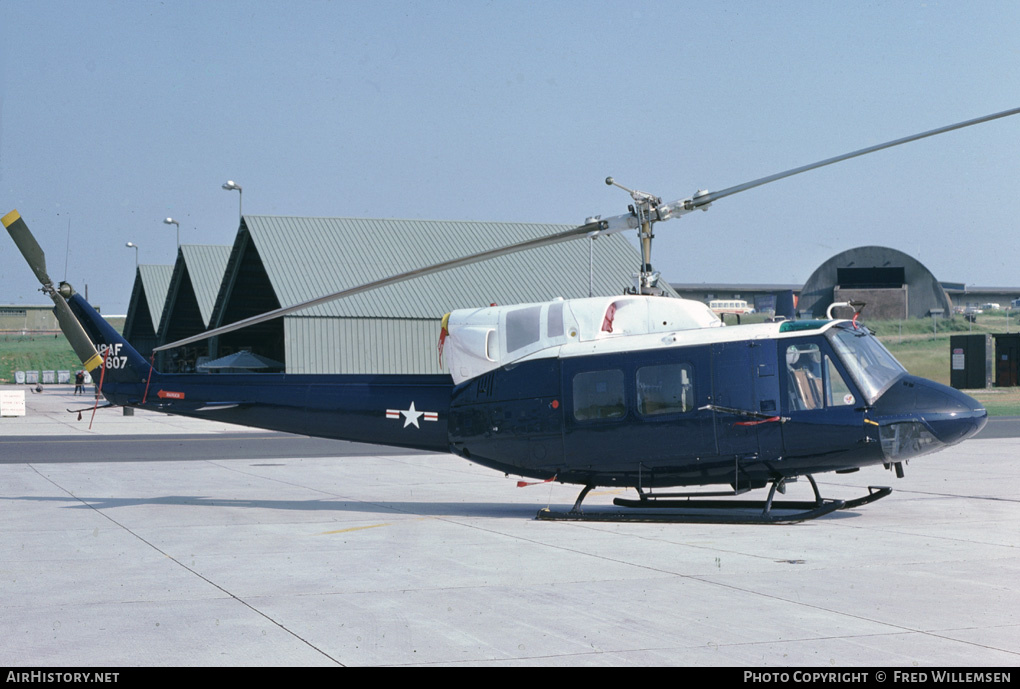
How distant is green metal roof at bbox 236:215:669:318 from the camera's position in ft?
131

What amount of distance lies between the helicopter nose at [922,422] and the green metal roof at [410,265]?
96.4 ft

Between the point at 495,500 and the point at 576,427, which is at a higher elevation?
the point at 576,427

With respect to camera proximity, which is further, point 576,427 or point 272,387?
point 272,387

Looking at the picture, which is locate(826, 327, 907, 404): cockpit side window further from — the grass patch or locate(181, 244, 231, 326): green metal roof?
the grass patch

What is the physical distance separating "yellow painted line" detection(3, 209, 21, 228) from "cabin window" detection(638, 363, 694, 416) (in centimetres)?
943

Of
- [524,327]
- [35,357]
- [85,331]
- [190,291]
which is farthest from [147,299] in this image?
[524,327]

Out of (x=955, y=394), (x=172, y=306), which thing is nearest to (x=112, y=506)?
(x=955, y=394)

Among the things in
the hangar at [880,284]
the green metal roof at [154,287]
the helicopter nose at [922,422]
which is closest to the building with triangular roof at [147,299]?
the green metal roof at [154,287]

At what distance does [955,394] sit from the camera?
1111 cm

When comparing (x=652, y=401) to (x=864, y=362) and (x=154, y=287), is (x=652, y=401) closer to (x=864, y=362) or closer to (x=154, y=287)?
(x=864, y=362)

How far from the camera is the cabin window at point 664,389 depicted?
37.6ft

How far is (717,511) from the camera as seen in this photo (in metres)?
12.6
